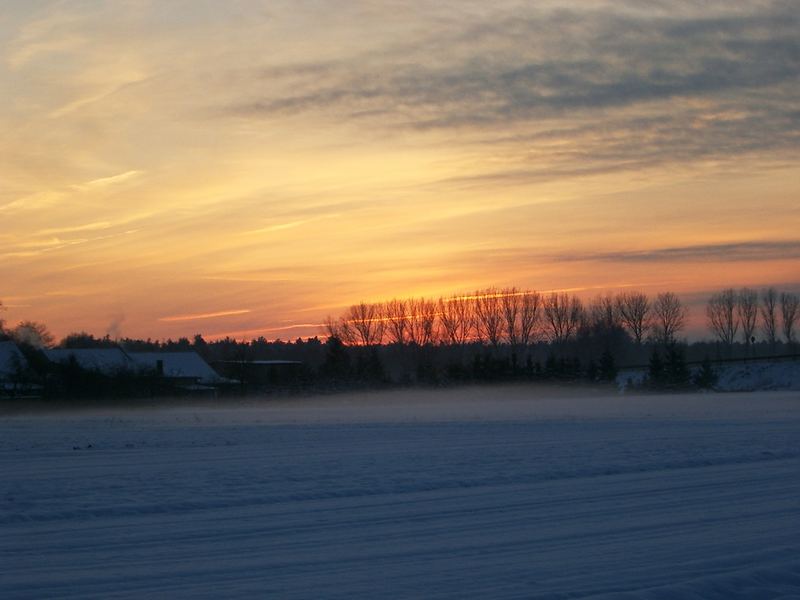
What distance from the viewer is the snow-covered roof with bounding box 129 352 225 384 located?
86875mm

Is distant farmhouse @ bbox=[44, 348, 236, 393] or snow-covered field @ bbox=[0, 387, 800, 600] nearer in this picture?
snow-covered field @ bbox=[0, 387, 800, 600]

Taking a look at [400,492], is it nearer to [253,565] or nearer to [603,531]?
[603,531]

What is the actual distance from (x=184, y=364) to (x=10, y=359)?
18044mm

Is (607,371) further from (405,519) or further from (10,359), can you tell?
(405,519)

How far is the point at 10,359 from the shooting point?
2997 inches

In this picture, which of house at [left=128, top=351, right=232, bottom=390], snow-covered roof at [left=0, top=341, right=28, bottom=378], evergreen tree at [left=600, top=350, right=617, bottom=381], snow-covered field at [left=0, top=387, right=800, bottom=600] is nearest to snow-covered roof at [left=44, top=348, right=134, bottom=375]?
house at [left=128, top=351, right=232, bottom=390]

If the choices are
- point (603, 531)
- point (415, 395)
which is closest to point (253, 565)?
point (603, 531)

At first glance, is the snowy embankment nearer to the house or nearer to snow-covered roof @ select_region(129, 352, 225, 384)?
the house

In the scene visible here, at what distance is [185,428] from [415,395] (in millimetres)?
42982

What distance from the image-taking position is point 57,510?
1368cm

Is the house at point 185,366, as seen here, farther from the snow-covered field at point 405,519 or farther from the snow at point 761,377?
the snow-covered field at point 405,519

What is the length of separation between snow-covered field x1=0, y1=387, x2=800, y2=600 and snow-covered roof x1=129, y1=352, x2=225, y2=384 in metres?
61.4

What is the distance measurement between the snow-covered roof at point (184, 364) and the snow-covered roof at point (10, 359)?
1129 cm

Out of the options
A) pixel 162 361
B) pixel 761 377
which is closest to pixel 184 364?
pixel 162 361
